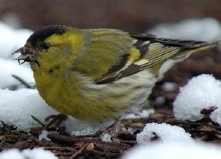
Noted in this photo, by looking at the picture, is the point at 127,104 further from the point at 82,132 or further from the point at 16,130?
the point at 16,130

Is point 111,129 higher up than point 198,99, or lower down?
lower down

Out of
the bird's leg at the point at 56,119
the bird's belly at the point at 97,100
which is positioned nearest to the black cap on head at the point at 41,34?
the bird's belly at the point at 97,100

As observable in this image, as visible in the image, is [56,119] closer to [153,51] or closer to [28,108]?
[28,108]

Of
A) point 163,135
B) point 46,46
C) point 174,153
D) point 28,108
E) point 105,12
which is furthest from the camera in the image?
point 105,12

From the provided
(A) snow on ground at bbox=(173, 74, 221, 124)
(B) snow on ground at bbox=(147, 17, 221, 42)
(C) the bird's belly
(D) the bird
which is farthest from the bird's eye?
(B) snow on ground at bbox=(147, 17, 221, 42)

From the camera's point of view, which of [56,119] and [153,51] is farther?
[153,51]

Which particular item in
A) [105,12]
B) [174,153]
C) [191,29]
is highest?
[105,12]

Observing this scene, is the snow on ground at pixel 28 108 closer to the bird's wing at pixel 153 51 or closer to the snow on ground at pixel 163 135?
the snow on ground at pixel 163 135

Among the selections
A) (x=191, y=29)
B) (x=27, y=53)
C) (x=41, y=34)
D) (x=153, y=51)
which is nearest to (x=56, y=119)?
(x=27, y=53)

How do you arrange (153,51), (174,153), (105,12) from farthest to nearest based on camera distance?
1. (105,12)
2. (153,51)
3. (174,153)
